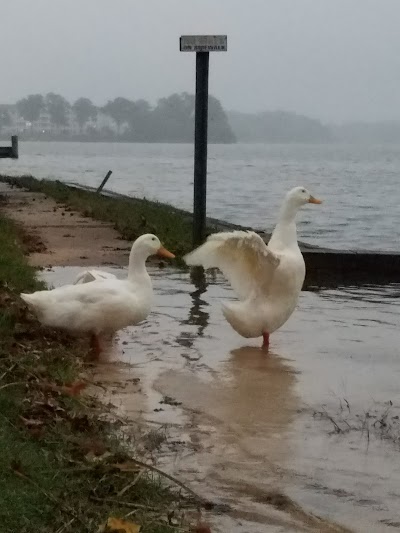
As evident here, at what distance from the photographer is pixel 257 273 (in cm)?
935

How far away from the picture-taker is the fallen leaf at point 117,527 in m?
4.58

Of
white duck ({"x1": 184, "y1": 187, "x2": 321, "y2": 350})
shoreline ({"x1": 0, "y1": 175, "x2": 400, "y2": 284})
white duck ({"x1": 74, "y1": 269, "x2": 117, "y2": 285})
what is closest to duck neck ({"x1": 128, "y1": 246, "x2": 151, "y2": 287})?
white duck ({"x1": 74, "y1": 269, "x2": 117, "y2": 285})

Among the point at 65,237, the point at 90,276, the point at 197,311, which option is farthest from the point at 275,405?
the point at 65,237

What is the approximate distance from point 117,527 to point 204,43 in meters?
9.17

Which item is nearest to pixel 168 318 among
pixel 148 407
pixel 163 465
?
pixel 148 407

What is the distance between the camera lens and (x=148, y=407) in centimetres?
704

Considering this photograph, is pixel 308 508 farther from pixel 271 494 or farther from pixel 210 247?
pixel 210 247

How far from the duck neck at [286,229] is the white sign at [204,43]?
3882mm

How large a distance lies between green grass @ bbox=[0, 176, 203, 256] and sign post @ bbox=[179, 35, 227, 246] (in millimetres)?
377

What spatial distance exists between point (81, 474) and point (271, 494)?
94 cm

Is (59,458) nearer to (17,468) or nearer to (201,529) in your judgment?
(17,468)

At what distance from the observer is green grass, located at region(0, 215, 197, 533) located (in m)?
4.77

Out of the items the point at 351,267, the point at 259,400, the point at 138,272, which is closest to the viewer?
the point at 259,400

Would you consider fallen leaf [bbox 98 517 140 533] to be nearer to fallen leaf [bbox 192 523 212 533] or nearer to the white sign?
fallen leaf [bbox 192 523 212 533]
